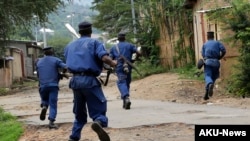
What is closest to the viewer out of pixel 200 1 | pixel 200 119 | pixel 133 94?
pixel 200 119

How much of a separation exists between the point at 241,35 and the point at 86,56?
702 cm

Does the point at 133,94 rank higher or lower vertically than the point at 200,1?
lower

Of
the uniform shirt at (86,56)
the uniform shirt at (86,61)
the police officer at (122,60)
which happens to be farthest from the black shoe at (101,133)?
the police officer at (122,60)

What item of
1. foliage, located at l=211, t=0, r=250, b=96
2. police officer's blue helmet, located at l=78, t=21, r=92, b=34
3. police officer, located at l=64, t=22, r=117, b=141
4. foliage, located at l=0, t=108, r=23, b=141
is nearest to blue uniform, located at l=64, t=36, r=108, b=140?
police officer, located at l=64, t=22, r=117, b=141

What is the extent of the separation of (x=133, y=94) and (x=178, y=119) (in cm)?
822

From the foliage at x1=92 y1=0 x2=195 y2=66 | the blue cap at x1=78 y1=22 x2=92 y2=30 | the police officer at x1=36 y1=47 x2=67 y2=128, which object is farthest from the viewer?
the foliage at x1=92 y1=0 x2=195 y2=66

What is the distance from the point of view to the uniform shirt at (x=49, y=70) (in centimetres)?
1087

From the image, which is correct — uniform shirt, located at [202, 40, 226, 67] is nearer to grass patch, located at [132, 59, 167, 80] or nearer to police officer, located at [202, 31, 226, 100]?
police officer, located at [202, 31, 226, 100]

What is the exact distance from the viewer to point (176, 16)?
85.4 ft

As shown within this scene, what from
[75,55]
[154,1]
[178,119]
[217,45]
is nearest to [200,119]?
[178,119]

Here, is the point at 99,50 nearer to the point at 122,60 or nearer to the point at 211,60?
the point at 122,60

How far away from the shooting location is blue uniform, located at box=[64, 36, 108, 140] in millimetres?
7906

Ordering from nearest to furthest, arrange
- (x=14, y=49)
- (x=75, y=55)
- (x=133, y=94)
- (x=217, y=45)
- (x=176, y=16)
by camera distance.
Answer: (x=75, y=55) → (x=217, y=45) → (x=133, y=94) → (x=176, y=16) → (x=14, y=49)

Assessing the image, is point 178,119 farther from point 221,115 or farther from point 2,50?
point 2,50
